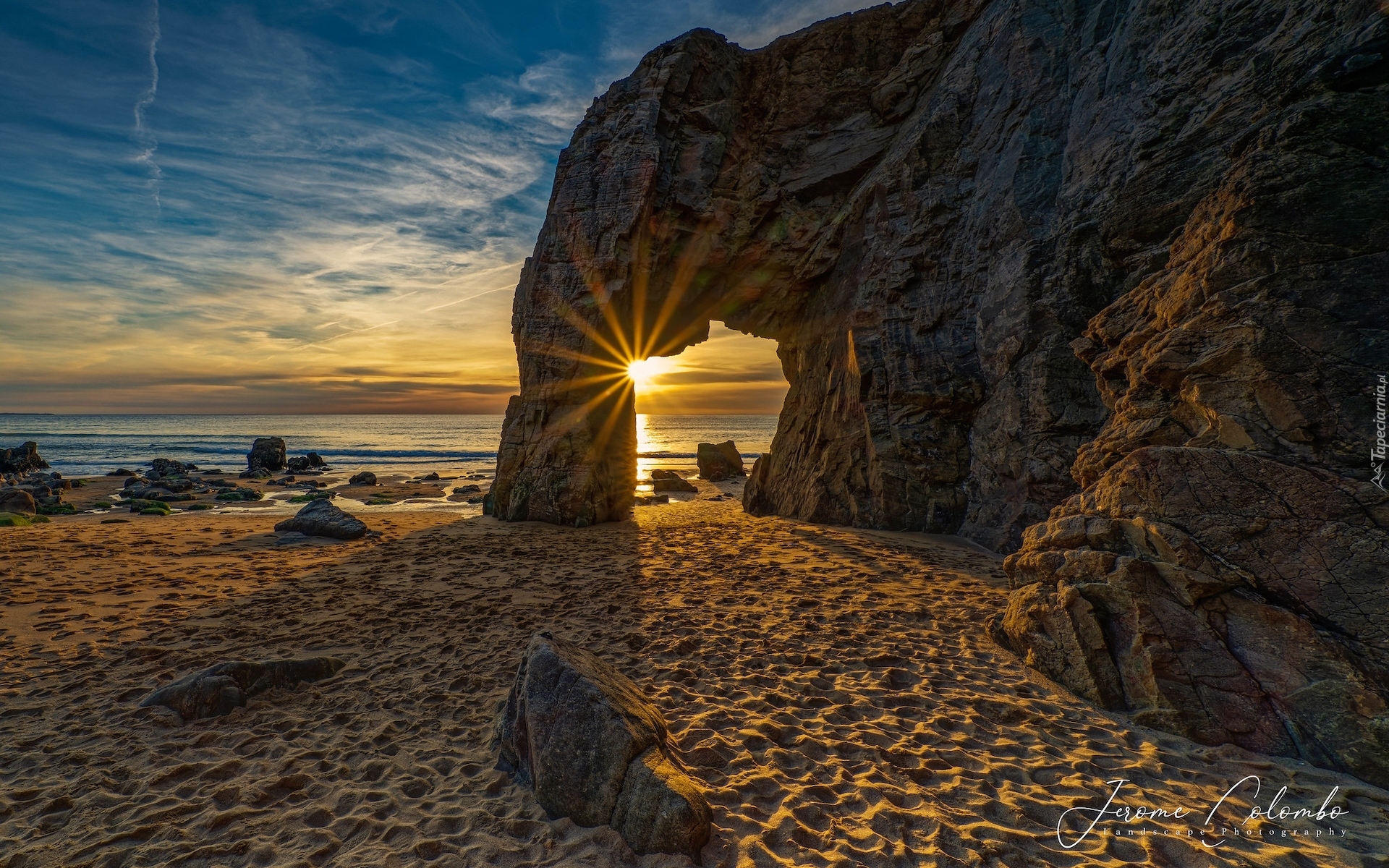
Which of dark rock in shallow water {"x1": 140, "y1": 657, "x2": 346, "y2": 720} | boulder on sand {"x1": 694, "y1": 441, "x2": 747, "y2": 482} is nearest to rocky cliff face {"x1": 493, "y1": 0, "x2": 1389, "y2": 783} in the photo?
dark rock in shallow water {"x1": 140, "y1": 657, "x2": 346, "y2": 720}

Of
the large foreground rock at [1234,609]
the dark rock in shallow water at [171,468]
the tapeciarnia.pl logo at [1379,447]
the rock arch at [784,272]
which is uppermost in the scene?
the rock arch at [784,272]

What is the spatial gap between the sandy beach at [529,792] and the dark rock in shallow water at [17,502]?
475 inches

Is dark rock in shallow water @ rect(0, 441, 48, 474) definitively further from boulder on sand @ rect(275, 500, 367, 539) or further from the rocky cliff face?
the rocky cliff face

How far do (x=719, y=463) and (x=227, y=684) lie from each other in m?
30.9

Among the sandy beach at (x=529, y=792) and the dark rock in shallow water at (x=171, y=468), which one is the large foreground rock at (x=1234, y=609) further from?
the dark rock in shallow water at (x=171, y=468)

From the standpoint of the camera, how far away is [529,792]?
4590 mm

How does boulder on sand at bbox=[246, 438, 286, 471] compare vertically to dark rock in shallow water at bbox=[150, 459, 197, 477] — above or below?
Result: above

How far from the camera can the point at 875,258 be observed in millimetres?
16516

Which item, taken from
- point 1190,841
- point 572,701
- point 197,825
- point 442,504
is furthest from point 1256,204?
point 442,504

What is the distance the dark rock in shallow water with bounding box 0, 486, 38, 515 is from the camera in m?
18.2

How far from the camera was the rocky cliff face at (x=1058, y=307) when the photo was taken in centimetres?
532

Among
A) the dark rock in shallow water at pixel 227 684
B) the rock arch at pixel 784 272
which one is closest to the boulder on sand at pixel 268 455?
the rock arch at pixel 784 272

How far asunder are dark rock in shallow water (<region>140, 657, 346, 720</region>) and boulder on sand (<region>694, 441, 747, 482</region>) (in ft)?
95.3
